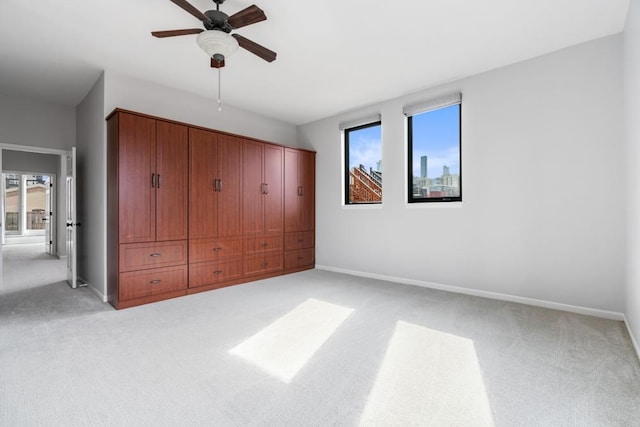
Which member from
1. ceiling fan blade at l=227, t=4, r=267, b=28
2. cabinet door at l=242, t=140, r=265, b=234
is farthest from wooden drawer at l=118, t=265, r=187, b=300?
ceiling fan blade at l=227, t=4, r=267, b=28

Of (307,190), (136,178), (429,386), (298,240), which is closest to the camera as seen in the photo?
(429,386)

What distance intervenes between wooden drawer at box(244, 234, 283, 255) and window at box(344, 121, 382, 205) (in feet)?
4.47

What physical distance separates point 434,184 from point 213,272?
3254 millimetres

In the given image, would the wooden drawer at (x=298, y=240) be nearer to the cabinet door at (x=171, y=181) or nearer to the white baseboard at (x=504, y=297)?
the white baseboard at (x=504, y=297)

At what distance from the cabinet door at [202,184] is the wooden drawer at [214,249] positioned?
0.10 m

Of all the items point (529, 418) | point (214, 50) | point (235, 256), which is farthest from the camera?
point (235, 256)

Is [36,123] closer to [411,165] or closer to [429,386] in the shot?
[411,165]

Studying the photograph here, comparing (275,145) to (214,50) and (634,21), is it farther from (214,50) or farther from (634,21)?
(634,21)

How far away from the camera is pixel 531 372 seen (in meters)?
1.88

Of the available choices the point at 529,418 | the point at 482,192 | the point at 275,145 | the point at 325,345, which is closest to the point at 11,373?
the point at 325,345

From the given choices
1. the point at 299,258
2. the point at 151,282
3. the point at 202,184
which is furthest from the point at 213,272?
the point at 299,258

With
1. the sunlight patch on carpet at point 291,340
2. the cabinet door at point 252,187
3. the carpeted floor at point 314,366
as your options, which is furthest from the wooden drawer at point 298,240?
the sunlight patch on carpet at point 291,340

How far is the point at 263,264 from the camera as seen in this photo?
180 inches

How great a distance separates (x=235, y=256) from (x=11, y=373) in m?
2.50
